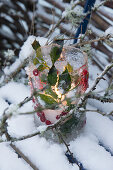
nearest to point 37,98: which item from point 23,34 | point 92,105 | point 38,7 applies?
point 92,105

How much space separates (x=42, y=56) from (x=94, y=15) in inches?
28.3

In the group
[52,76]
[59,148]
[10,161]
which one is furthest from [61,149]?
[52,76]

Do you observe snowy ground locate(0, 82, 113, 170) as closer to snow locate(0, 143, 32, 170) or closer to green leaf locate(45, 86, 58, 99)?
snow locate(0, 143, 32, 170)

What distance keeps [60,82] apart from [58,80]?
0.04ft

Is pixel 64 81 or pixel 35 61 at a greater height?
pixel 35 61

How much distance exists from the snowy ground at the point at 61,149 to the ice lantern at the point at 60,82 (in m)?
0.06

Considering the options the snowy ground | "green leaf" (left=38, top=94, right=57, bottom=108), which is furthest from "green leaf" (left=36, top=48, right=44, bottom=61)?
the snowy ground

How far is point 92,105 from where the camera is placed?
0.98m

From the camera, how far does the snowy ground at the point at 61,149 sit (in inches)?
28.4

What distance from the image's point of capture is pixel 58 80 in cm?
66

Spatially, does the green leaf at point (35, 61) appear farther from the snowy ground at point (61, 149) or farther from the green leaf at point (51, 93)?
the snowy ground at point (61, 149)

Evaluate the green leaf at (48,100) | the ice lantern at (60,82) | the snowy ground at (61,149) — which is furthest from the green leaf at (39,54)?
the snowy ground at (61,149)

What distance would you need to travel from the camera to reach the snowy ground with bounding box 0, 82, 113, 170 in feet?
2.37

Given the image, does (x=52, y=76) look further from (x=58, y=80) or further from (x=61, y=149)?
(x=61, y=149)
